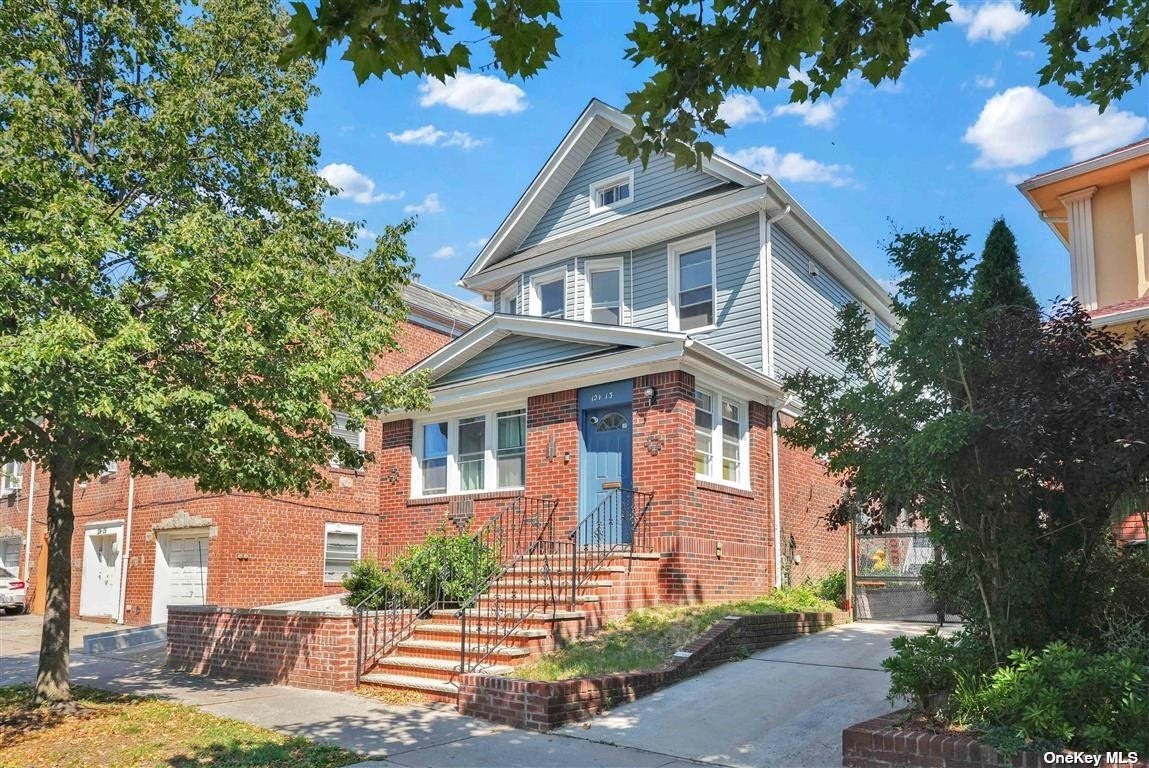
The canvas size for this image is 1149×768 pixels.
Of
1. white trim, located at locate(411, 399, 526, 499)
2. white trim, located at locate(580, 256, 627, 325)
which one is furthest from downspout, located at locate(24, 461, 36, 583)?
white trim, located at locate(580, 256, 627, 325)

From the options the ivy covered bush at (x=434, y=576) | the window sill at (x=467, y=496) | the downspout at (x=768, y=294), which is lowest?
the ivy covered bush at (x=434, y=576)

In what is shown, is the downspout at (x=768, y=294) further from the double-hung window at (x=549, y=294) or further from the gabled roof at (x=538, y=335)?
the double-hung window at (x=549, y=294)

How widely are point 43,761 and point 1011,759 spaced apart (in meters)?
7.43

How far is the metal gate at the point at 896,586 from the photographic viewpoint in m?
13.2

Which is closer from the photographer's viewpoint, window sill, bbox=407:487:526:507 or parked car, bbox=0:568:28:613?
window sill, bbox=407:487:526:507

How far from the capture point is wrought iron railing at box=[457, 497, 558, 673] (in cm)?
1027

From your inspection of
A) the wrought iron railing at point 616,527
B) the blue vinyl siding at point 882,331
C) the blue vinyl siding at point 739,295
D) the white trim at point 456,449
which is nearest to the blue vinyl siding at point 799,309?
the blue vinyl siding at point 739,295

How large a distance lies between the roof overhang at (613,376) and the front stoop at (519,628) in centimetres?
279

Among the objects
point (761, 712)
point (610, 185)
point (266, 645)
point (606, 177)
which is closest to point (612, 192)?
point (610, 185)

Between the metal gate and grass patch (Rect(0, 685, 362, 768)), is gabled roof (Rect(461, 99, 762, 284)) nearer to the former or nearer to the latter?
the metal gate

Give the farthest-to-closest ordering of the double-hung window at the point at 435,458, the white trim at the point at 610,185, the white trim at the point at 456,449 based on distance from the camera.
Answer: the white trim at the point at 610,185 < the double-hung window at the point at 435,458 < the white trim at the point at 456,449

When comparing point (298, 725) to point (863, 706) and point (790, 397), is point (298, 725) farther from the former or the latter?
point (790, 397)

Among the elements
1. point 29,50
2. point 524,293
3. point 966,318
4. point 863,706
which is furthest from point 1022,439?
point 524,293

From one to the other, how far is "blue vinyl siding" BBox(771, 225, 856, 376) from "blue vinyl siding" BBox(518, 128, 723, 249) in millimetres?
2001
